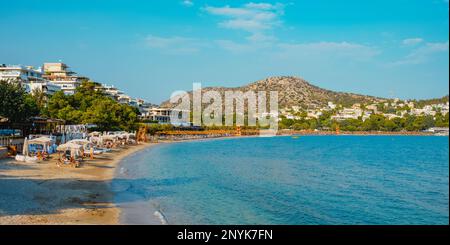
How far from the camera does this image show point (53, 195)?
18109 millimetres

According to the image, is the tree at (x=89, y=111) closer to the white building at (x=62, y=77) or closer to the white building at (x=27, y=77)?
the white building at (x=27, y=77)

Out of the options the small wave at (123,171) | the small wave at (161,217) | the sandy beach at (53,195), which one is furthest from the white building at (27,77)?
the small wave at (161,217)

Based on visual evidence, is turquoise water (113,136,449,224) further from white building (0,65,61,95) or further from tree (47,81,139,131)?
white building (0,65,61,95)

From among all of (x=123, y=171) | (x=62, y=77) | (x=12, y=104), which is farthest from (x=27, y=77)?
(x=123, y=171)

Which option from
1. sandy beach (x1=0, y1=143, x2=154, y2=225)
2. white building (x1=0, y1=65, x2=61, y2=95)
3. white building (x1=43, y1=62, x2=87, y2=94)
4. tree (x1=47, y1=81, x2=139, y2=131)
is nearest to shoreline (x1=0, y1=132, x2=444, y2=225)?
sandy beach (x1=0, y1=143, x2=154, y2=225)

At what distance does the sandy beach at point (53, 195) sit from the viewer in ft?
46.6

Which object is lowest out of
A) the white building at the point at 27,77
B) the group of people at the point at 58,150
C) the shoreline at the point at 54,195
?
the shoreline at the point at 54,195

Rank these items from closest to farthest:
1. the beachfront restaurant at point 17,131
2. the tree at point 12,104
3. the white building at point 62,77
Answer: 1. the beachfront restaurant at point 17,131
2. the tree at point 12,104
3. the white building at point 62,77

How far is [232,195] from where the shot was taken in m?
22.7

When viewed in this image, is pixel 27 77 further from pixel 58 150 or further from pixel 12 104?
pixel 58 150
